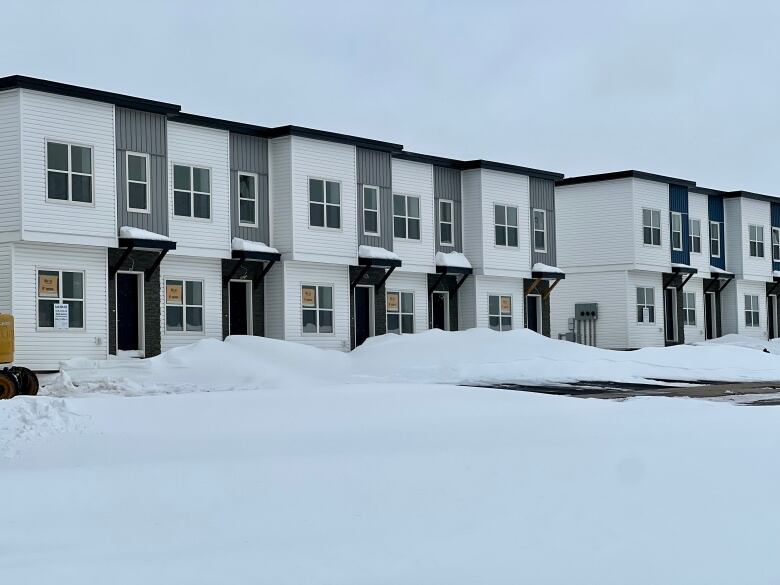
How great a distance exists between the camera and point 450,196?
4162 centimetres

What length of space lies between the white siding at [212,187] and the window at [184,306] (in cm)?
101

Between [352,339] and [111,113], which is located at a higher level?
[111,113]

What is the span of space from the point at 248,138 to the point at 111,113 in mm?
5656

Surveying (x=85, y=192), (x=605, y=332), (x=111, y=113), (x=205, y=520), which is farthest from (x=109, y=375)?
(x=605, y=332)

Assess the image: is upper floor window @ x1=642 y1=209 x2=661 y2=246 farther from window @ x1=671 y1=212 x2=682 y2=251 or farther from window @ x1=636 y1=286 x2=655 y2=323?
window @ x1=636 y1=286 x2=655 y2=323

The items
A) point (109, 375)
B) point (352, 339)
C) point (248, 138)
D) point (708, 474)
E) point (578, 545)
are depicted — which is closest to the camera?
point (578, 545)

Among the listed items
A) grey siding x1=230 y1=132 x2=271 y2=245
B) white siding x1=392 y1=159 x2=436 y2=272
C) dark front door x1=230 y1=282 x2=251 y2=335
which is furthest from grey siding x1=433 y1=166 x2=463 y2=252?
dark front door x1=230 y1=282 x2=251 y2=335

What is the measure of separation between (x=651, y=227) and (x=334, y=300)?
19285mm

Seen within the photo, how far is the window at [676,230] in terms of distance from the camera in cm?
5088

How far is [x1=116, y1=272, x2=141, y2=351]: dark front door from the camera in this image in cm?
3047

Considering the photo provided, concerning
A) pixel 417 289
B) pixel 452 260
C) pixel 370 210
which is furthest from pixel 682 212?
pixel 370 210

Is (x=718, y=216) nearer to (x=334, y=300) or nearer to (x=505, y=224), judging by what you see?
(x=505, y=224)

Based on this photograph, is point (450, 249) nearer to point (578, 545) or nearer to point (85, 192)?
point (85, 192)

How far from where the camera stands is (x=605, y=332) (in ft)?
160
